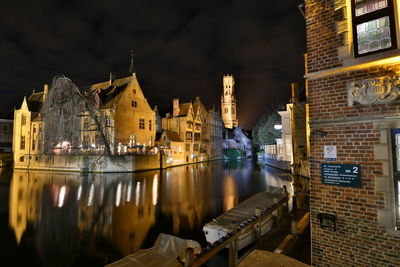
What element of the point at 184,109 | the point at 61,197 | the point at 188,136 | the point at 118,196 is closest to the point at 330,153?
the point at 118,196

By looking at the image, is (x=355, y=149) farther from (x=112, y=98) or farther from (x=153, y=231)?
(x=112, y=98)

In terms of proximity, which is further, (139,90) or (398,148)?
(139,90)

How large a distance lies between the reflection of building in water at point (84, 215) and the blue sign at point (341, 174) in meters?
8.20

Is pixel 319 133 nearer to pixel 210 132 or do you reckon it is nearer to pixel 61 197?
pixel 61 197

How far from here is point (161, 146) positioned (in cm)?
4659

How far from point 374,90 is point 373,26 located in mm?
1653

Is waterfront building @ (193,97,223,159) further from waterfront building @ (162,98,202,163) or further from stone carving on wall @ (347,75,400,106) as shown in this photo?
stone carving on wall @ (347,75,400,106)

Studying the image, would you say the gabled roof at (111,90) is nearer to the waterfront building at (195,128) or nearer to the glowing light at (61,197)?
the waterfront building at (195,128)

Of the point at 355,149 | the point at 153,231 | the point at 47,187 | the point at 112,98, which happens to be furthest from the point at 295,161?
the point at 112,98

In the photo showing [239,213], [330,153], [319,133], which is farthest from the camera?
[239,213]

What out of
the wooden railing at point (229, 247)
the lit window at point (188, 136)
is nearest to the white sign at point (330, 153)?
the wooden railing at point (229, 247)

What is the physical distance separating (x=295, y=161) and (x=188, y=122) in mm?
29120

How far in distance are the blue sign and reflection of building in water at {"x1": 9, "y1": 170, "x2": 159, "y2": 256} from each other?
8197 mm

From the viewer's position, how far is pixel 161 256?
603 centimetres
